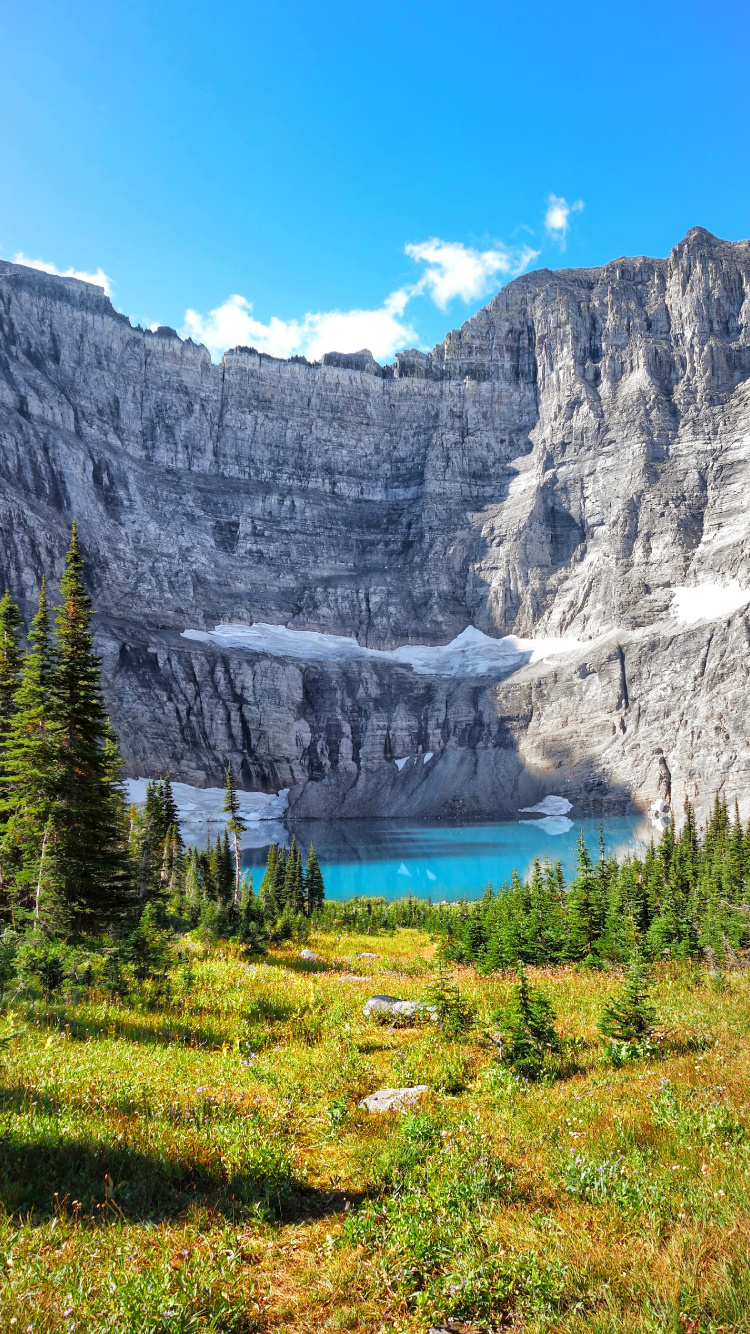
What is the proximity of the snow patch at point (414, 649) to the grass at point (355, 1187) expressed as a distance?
135m

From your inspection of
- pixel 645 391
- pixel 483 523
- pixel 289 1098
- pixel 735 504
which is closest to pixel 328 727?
pixel 483 523

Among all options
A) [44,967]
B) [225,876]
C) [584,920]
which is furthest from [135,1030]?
[225,876]

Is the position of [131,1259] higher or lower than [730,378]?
lower

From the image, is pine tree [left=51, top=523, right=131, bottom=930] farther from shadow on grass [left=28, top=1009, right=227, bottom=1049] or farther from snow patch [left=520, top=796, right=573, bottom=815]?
snow patch [left=520, top=796, right=573, bottom=815]

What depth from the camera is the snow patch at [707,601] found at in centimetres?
11869

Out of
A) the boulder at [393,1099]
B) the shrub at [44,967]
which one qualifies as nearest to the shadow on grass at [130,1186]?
the boulder at [393,1099]

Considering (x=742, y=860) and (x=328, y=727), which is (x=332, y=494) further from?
(x=742, y=860)

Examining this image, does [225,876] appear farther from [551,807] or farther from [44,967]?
[551,807]

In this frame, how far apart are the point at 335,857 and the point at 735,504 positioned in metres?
106

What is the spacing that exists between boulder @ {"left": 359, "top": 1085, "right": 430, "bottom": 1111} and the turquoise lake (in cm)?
5516

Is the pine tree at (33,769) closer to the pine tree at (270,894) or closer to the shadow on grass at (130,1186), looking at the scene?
the shadow on grass at (130,1186)

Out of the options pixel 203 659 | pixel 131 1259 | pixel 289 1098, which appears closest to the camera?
pixel 131 1259

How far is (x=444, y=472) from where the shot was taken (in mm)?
172375

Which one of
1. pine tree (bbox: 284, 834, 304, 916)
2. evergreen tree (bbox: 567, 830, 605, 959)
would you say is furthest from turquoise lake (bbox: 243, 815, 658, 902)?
evergreen tree (bbox: 567, 830, 605, 959)
